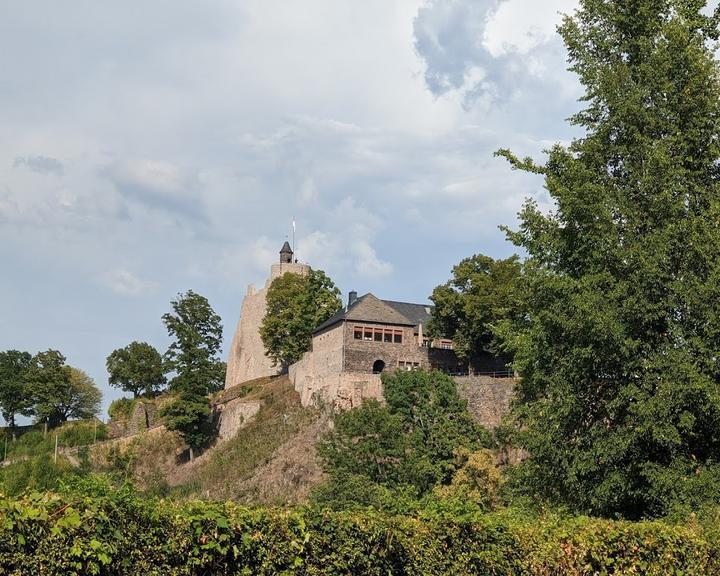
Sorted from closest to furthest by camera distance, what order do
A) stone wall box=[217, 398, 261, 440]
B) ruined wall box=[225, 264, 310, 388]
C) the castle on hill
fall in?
the castle on hill, stone wall box=[217, 398, 261, 440], ruined wall box=[225, 264, 310, 388]

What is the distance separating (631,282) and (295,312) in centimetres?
5579

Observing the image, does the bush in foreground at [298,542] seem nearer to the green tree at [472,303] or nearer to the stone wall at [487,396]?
the stone wall at [487,396]

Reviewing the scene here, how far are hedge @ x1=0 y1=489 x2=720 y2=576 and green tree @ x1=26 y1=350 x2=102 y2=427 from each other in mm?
78001

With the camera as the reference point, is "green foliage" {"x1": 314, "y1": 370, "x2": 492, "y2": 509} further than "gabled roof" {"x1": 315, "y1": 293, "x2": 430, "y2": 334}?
No

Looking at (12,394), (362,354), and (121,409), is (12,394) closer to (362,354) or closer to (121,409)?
(121,409)

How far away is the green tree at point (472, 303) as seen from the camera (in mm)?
54062

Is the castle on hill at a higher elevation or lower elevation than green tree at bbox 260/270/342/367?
lower

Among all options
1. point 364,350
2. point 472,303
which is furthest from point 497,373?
point 364,350

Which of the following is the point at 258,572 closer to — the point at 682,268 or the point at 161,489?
the point at 682,268

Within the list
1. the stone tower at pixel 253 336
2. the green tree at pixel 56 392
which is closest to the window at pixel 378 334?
the stone tower at pixel 253 336

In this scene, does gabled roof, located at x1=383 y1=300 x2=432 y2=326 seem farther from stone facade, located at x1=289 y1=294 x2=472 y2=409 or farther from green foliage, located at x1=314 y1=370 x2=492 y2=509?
green foliage, located at x1=314 y1=370 x2=492 y2=509

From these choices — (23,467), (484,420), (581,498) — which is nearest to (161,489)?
(23,467)

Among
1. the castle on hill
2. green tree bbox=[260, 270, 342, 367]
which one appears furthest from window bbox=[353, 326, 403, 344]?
green tree bbox=[260, 270, 342, 367]

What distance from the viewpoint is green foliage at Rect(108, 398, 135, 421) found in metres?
83.4
